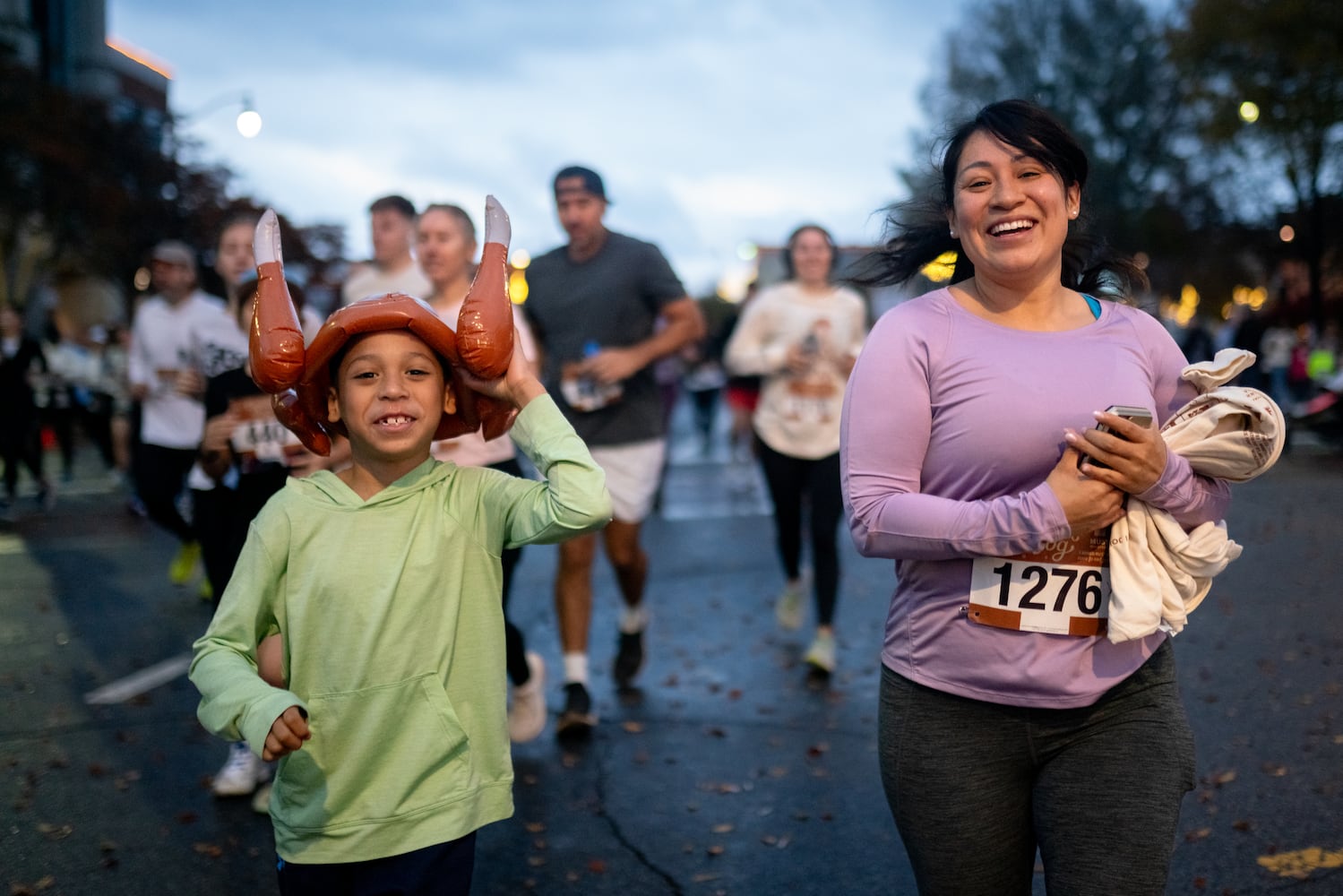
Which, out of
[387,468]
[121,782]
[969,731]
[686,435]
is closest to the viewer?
[969,731]

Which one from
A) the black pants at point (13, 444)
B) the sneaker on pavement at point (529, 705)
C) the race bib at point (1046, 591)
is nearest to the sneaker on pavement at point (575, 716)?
the sneaker on pavement at point (529, 705)

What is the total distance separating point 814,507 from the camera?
6.60 metres

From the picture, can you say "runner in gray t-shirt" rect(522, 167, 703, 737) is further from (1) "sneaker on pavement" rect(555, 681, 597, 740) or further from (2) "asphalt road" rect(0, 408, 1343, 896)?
(2) "asphalt road" rect(0, 408, 1343, 896)

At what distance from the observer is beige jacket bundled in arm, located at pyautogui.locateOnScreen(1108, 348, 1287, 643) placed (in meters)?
2.51

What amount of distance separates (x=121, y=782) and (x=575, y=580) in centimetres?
205

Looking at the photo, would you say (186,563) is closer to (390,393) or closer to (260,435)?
(260,435)

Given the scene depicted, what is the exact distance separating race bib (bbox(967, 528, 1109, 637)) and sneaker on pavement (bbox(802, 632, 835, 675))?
3.85 metres

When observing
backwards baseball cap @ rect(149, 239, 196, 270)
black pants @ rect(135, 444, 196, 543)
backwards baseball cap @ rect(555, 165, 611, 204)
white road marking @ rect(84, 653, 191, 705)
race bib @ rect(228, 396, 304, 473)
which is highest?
backwards baseball cap @ rect(555, 165, 611, 204)

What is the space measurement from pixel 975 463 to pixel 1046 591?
30cm

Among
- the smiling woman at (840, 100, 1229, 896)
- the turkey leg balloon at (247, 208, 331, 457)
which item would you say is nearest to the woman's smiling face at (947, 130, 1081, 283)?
the smiling woman at (840, 100, 1229, 896)

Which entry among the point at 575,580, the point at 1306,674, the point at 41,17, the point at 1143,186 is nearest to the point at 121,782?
the point at 575,580

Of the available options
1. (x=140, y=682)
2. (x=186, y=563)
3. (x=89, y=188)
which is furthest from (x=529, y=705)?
(x=89, y=188)

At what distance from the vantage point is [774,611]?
8.27 metres

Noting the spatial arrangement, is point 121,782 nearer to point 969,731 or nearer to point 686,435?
point 969,731
